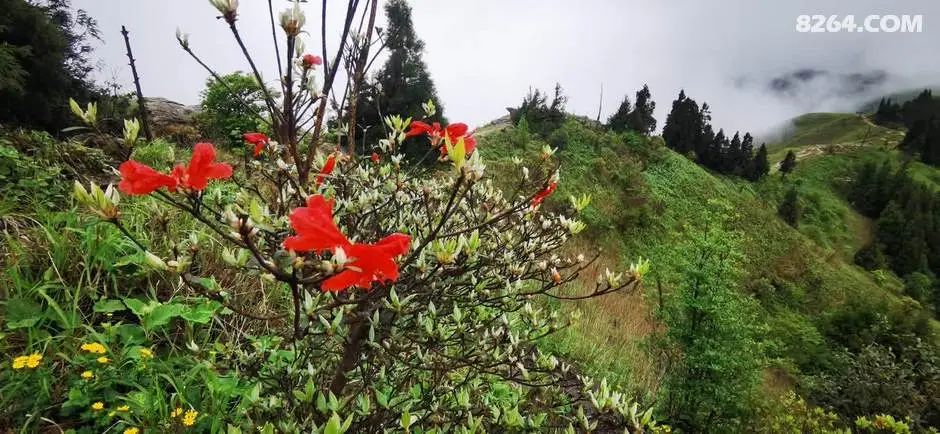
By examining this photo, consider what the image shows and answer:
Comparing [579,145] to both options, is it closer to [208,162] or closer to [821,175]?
[208,162]

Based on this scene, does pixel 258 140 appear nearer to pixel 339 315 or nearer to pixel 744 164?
pixel 339 315

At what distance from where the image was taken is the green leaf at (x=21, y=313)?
79.6 inches

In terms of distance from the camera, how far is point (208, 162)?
2.95ft

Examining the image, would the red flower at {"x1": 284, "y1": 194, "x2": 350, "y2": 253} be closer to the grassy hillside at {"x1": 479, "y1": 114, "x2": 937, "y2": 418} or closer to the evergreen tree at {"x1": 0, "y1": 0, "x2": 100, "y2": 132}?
the grassy hillside at {"x1": 479, "y1": 114, "x2": 937, "y2": 418}

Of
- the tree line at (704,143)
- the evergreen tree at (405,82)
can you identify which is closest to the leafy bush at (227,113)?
the evergreen tree at (405,82)

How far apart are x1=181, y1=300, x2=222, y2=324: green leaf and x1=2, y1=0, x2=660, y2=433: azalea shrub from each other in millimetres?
11

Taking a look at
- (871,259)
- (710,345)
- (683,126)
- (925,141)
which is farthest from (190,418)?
(925,141)

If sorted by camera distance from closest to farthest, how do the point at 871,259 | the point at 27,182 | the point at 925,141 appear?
the point at 27,182
the point at 871,259
the point at 925,141

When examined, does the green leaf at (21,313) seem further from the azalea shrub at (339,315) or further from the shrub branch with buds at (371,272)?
the shrub branch with buds at (371,272)

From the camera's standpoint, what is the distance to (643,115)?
2847 centimetres

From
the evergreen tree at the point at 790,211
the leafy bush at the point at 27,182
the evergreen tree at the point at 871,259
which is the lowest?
the evergreen tree at the point at 871,259

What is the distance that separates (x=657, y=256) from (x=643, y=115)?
2442 centimetres

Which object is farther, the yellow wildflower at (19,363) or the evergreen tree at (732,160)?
the evergreen tree at (732,160)

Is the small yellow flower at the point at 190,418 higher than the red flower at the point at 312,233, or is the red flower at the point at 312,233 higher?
the red flower at the point at 312,233
